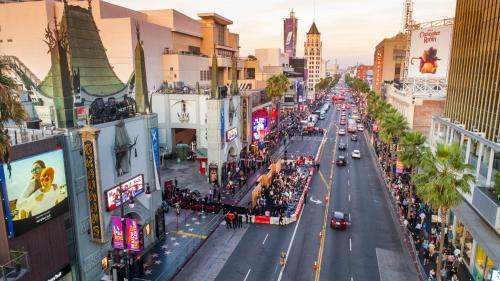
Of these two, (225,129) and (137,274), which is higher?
(225,129)

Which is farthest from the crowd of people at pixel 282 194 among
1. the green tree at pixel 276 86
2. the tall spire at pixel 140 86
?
the green tree at pixel 276 86

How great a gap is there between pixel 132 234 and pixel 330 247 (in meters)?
14.3

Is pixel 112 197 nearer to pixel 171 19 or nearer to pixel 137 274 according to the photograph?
pixel 137 274

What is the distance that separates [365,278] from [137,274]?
1456 cm

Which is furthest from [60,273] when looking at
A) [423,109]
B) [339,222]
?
[423,109]

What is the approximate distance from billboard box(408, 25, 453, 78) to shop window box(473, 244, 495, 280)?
32064 mm

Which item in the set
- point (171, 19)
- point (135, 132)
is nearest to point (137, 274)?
point (135, 132)

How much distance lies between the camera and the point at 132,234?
21219 mm

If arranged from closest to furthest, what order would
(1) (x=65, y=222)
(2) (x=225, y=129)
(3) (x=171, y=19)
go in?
(1) (x=65, y=222) → (2) (x=225, y=129) → (3) (x=171, y=19)

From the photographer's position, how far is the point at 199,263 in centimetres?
2450

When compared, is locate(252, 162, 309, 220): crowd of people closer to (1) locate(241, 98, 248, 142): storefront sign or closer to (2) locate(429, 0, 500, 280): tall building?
(1) locate(241, 98, 248, 142): storefront sign

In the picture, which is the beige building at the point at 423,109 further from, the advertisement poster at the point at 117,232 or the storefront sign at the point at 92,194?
the storefront sign at the point at 92,194

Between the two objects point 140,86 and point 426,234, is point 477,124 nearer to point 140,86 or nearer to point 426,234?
point 426,234

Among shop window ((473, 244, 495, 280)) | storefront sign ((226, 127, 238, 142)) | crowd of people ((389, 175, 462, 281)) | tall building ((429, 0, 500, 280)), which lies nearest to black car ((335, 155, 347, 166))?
crowd of people ((389, 175, 462, 281))
